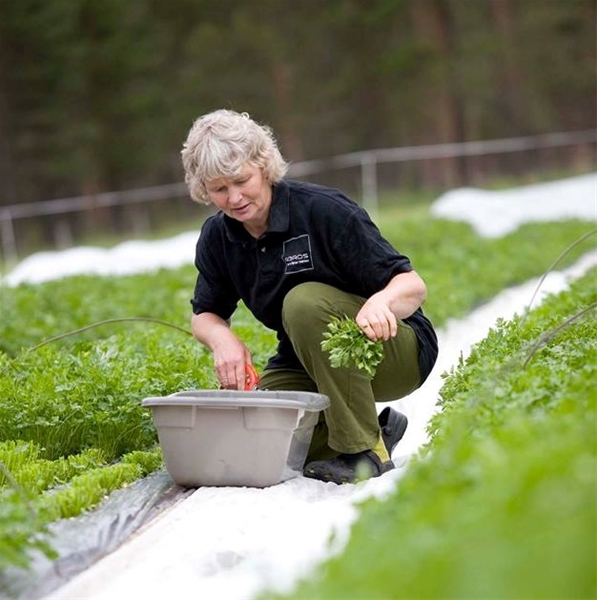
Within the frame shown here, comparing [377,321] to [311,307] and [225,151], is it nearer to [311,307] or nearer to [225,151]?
[311,307]

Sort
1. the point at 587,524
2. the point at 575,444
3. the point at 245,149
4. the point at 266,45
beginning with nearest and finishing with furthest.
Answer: the point at 587,524
the point at 575,444
the point at 245,149
the point at 266,45

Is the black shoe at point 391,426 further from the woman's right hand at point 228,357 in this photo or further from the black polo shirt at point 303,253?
the woman's right hand at point 228,357

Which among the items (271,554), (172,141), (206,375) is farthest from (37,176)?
(271,554)

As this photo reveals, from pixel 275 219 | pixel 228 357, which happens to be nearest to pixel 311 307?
pixel 275 219

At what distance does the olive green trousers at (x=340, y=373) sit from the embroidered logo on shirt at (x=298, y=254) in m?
0.12

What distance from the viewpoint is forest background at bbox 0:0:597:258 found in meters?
33.4

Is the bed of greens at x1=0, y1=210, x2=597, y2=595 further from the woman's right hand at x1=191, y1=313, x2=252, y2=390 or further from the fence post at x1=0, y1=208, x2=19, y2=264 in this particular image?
the fence post at x1=0, y1=208, x2=19, y2=264

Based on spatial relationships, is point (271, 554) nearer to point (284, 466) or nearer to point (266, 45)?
point (284, 466)

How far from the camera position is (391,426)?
5.60 metres

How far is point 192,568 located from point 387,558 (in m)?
1.41

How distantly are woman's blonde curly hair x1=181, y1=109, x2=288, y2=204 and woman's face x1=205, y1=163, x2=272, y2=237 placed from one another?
3 cm

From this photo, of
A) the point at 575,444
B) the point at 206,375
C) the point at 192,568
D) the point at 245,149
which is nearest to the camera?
the point at 575,444

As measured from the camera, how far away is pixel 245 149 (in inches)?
196

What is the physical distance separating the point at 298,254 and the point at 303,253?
21mm
